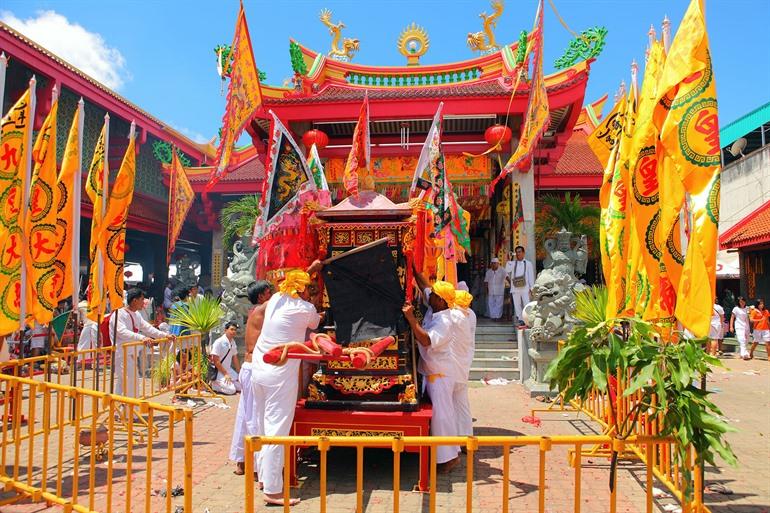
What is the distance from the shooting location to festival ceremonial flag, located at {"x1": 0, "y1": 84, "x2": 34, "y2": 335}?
4.52 m

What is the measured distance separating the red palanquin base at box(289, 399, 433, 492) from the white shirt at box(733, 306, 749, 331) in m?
12.4

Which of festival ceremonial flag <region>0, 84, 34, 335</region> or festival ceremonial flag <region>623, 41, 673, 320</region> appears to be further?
festival ceremonial flag <region>0, 84, 34, 335</region>

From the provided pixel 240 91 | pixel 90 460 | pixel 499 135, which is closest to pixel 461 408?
pixel 90 460

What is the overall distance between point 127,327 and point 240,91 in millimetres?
3930

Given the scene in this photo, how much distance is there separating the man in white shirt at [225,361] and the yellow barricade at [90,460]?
6.50 feet

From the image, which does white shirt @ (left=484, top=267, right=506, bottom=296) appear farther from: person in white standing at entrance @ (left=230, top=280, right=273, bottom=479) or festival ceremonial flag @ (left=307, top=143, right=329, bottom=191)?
person in white standing at entrance @ (left=230, top=280, right=273, bottom=479)

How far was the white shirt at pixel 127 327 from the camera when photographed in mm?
6547

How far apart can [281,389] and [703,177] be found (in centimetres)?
347

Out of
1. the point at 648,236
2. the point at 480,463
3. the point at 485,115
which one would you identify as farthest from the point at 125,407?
the point at 485,115

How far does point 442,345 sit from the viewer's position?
15.3 ft

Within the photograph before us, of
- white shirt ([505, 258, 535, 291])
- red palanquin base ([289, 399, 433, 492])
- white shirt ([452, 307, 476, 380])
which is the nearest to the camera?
red palanquin base ([289, 399, 433, 492])

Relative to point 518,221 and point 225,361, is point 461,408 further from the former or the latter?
point 518,221

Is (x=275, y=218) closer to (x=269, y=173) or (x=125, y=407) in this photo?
(x=269, y=173)

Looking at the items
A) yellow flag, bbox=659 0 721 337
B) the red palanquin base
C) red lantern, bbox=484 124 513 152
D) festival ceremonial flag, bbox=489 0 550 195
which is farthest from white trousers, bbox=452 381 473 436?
red lantern, bbox=484 124 513 152
